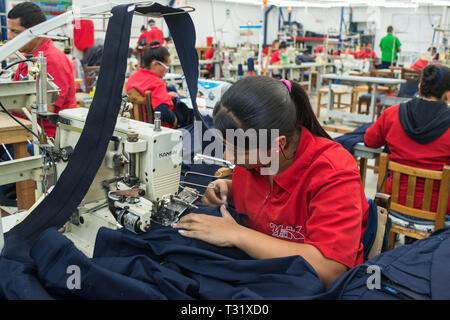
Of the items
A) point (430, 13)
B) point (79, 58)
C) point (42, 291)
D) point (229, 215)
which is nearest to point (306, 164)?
point (229, 215)

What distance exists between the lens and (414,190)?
1975 mm

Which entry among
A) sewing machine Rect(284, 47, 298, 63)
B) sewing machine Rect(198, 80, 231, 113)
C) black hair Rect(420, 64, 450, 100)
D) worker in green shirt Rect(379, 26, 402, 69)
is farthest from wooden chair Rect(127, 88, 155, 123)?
worker in green shirt Rect(379, 26, 402, 69)

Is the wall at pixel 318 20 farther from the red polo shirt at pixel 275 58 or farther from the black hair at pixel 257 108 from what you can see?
the black hair at pixel 257 108

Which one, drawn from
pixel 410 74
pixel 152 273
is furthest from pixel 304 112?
pixel 410 74

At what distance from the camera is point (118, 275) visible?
0.80 m

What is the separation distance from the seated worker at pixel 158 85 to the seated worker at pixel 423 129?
1.46m

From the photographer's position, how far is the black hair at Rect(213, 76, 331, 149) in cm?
97

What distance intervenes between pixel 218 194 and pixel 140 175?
29cm

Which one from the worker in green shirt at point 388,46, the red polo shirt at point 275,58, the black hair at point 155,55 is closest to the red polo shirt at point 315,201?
the black hair at point 155,55

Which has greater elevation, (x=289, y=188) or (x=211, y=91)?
(x=211, y=91)

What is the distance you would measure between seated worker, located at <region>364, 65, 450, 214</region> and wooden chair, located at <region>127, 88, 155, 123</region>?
1.60 metres

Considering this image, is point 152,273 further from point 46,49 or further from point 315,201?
point 46,49

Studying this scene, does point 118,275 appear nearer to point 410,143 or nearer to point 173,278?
point 173,278
